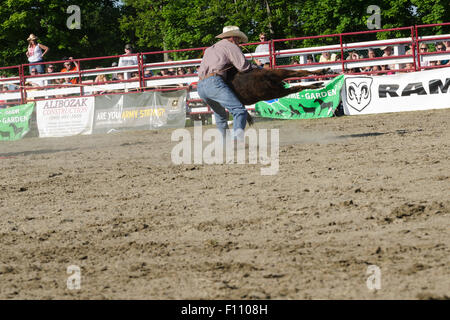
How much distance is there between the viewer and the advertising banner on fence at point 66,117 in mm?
16188

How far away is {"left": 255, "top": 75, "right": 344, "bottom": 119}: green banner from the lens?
15305mm

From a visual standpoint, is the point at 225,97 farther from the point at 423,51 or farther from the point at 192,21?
the point at 192,21

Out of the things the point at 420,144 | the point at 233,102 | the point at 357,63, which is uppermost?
the point at 357,63

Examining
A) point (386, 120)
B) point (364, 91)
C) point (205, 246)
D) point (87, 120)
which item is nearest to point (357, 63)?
point (364, 91)

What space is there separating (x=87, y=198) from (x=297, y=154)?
3.27 meters

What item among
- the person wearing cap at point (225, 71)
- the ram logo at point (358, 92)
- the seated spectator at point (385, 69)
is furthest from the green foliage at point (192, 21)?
the person wearing cap at point (225, 71)

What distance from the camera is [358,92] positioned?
15242 millimetres

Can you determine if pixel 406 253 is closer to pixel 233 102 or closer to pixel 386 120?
pixel 233 102

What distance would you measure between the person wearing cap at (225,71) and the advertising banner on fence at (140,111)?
6.33 meters

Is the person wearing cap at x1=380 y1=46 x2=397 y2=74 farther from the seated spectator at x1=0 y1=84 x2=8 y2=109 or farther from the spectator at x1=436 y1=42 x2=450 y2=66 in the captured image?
the seated spectator at x1=0 y1=84 x2=8 y2=109

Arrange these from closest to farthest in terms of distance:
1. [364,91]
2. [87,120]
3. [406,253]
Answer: [406,253]
[364,91]
[87,120]

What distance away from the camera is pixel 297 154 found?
9.07m

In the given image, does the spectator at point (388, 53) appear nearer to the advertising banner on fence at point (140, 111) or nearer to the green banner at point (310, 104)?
the green banner at point (310, 104)

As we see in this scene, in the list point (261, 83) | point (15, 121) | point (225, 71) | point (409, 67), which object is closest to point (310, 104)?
point (409, 67)
